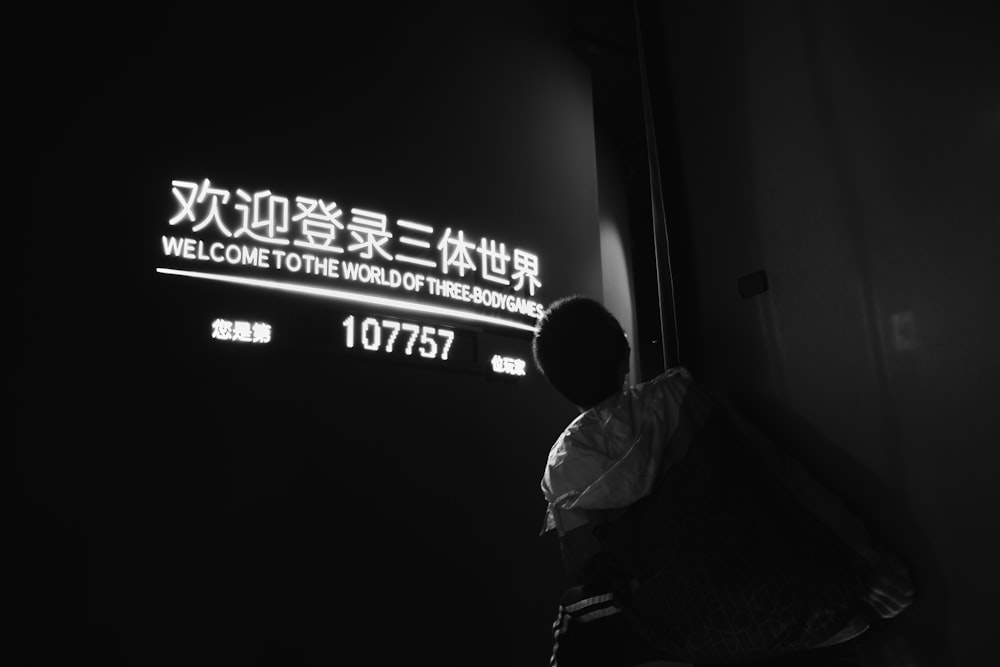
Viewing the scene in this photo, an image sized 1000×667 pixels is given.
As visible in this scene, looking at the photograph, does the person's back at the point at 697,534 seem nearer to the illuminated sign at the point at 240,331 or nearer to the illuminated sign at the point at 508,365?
the illuminated sign at the point at 240,331

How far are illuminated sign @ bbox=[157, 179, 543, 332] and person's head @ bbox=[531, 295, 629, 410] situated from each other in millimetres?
2288

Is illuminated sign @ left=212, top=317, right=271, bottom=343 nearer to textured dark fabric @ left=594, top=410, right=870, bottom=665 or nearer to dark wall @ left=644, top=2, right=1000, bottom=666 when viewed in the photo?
dark wall @ left=644, top=2, right=1000, bottom=666

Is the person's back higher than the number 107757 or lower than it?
lower

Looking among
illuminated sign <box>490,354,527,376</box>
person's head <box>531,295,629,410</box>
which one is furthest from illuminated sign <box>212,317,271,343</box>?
person's head <box>531,295,629,410</box>

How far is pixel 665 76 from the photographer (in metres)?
1.28

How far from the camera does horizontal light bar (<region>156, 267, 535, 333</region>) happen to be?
9.30ft

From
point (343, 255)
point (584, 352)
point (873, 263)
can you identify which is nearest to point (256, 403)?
point (343, 255)

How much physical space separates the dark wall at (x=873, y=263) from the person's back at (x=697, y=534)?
4.2 inches

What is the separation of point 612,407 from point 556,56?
4.28 m

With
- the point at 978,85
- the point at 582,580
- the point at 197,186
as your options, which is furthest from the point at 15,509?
the point at 978,85

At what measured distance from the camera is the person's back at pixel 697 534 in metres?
0.79

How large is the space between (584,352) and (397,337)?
2.38 m

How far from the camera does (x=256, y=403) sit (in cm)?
286

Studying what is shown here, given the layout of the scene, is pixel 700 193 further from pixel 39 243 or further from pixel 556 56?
pixel 556 56
